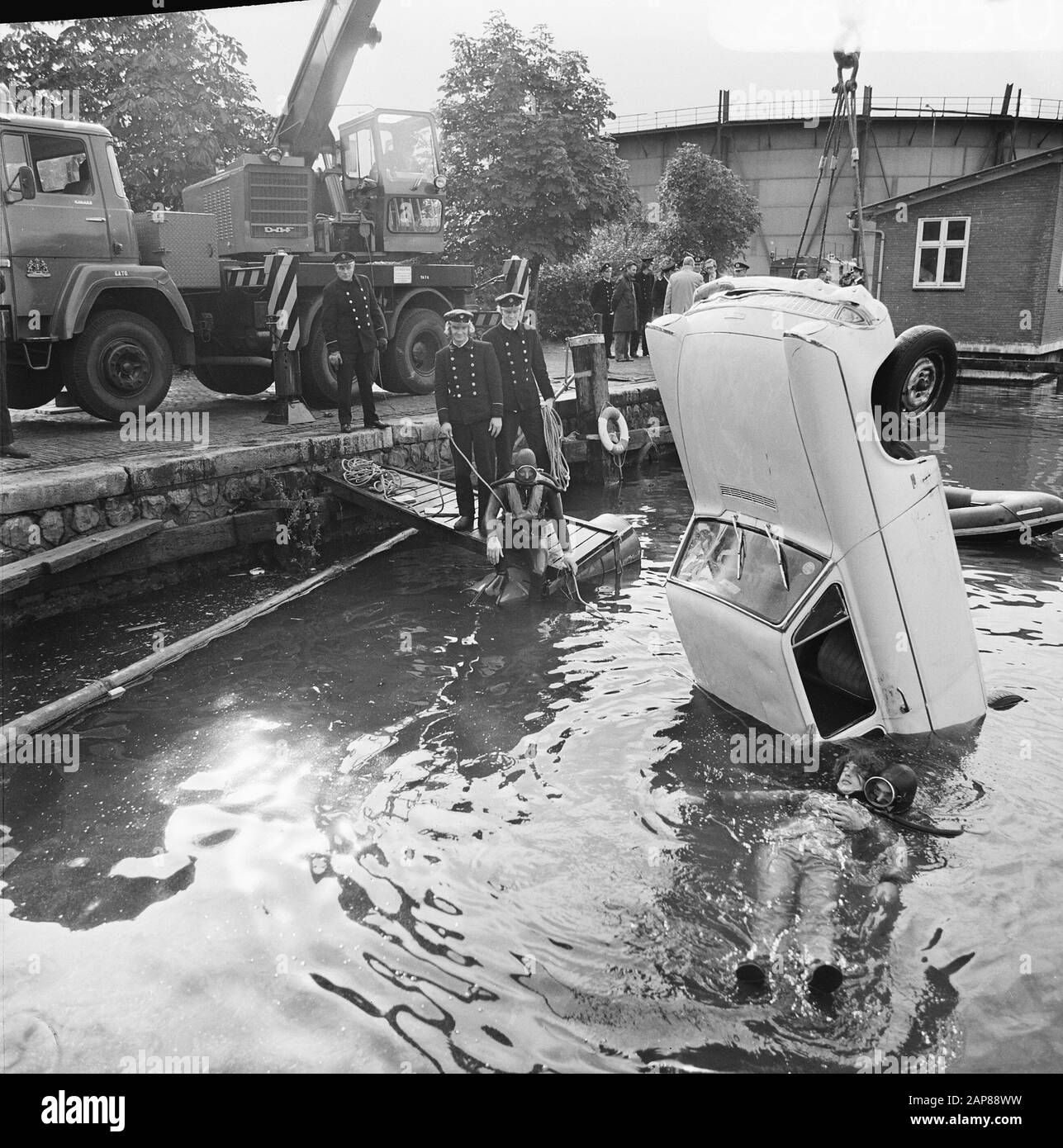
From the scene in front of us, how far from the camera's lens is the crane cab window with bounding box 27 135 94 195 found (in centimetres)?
931

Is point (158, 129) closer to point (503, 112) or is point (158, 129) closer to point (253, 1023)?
point (503, 112)

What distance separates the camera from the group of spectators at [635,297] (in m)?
16.0

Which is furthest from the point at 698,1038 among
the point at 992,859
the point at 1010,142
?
the point at 1010,142

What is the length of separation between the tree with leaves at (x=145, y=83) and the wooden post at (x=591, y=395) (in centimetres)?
782

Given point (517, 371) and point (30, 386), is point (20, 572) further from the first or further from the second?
point (517, 371)

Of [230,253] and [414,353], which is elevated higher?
[230,253]

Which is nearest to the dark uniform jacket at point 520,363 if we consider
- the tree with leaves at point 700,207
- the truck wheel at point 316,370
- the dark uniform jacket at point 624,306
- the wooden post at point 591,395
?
the truck wheel at point 316,370

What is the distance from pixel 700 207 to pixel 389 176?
14767 millimetres

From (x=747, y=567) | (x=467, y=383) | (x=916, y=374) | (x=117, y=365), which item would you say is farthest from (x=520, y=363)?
(x=916, y=374)

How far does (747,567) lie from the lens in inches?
215

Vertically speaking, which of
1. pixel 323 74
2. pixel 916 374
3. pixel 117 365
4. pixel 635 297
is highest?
pixel 323 74

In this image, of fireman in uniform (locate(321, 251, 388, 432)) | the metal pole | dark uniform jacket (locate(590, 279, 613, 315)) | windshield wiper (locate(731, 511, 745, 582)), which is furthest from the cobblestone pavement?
the metal pole

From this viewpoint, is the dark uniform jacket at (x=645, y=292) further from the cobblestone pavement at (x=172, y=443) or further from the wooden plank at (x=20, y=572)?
the wooden plank at (x=20, y=572)

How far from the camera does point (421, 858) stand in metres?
4.69
